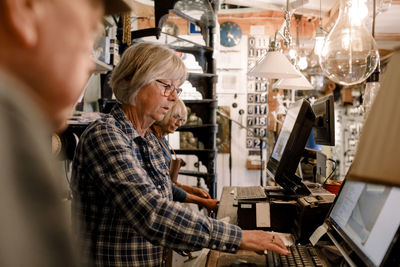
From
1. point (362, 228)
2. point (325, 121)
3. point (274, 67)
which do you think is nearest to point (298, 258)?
point (362, 228)

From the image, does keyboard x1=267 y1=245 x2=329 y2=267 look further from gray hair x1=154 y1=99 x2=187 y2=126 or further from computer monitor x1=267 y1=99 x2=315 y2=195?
gray hair x1=154 y1=99 x2=187 y2=126

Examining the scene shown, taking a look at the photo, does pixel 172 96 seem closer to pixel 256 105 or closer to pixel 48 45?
pixel 48 45

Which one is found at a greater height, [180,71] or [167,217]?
[180,71]

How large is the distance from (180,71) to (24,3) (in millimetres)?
1254

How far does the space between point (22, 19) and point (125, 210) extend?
87 cm

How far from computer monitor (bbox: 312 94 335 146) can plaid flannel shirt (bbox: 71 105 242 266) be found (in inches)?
43.8

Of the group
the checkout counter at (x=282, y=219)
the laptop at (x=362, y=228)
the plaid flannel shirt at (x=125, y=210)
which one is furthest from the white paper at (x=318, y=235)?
the plaid flannel shirt at (x=125, y=210)

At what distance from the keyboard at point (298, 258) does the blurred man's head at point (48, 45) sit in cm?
95

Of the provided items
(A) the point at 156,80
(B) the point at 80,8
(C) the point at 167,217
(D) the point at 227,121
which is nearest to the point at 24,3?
(B) the point at 80,8

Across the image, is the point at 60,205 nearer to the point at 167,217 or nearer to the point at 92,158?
the point at 167,217

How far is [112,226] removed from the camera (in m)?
1.22

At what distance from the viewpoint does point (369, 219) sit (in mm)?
918

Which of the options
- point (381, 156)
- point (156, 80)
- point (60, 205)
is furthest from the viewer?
point (156, 80)

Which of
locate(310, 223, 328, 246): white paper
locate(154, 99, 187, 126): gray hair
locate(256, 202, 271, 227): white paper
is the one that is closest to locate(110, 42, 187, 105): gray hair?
locate(256, 202, 271, 227): white paper
